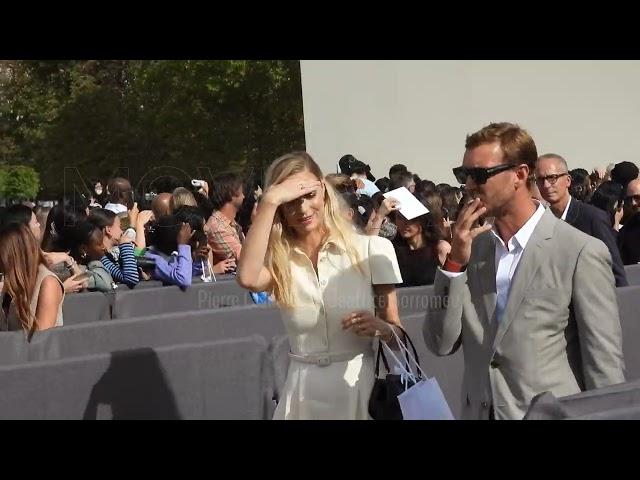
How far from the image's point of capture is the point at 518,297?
324 centimetres

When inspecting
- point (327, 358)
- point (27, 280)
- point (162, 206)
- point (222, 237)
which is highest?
point (162, 206)

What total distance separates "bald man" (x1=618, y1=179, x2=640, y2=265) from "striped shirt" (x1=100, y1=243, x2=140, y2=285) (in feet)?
16.1

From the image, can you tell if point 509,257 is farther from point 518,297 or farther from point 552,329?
point 552,329

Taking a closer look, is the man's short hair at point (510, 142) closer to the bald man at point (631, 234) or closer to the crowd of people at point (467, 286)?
the crowd of people at point (467, 286)

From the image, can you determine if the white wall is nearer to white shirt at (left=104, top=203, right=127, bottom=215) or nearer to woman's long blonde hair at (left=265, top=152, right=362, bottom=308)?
white shirt at (left=104, top=203, right=127, bottom=215)

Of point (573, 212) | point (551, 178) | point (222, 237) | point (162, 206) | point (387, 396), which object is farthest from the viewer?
point (162, 206)

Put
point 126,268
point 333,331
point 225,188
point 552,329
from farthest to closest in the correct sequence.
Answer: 1. point 225,188
2. point 126,268
3. point 333,331
4. point 552,329

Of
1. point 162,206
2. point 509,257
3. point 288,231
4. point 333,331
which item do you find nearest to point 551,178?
point 288,231

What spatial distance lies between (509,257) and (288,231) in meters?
1.01

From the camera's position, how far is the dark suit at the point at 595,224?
698 cm

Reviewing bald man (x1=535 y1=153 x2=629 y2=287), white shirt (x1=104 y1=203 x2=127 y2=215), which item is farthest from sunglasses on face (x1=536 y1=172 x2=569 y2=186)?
white shirt (x1=104 y1=203 x2=127 y2=215)

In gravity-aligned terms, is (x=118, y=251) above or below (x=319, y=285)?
above

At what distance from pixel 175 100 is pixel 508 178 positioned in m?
34.6
